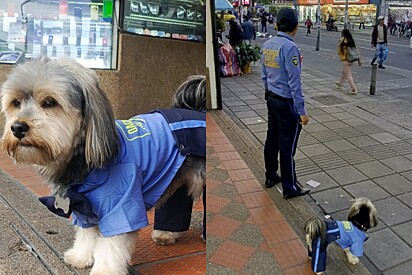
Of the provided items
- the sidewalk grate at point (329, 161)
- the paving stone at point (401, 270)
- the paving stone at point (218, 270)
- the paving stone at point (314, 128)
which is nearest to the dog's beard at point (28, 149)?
the paving stone at point (218, 270)

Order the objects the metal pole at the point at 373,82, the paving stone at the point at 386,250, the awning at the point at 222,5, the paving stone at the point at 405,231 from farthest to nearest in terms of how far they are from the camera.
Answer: the metal pole at the point at 373,82 < the paving stone at the point at 405,231 < the paving stone at the point at 386,250 < the awning at the point at 222,5

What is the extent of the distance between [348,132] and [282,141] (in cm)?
129

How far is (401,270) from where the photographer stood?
2113 millimetres

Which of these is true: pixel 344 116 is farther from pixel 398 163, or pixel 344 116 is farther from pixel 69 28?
pixel 69 28

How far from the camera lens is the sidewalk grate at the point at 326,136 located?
10.4 ft

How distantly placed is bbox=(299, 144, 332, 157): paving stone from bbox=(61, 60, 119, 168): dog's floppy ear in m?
1.93

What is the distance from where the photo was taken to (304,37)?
7.22ft

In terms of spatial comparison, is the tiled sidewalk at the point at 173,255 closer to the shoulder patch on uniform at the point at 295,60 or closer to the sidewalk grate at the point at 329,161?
the shoulder patch on uniform at the point at 295,60

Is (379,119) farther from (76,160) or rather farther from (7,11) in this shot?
(7,11)

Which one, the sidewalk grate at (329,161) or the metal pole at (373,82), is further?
the metal pole at (373,82)

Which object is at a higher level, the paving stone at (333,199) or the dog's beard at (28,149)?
the dog's beard at (28,149)

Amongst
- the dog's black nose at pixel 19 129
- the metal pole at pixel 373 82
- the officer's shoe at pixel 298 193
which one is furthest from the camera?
the metal pole at pixel 373 82

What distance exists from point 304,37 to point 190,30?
717 millimetres

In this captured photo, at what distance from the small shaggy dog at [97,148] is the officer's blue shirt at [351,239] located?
0.83 m
